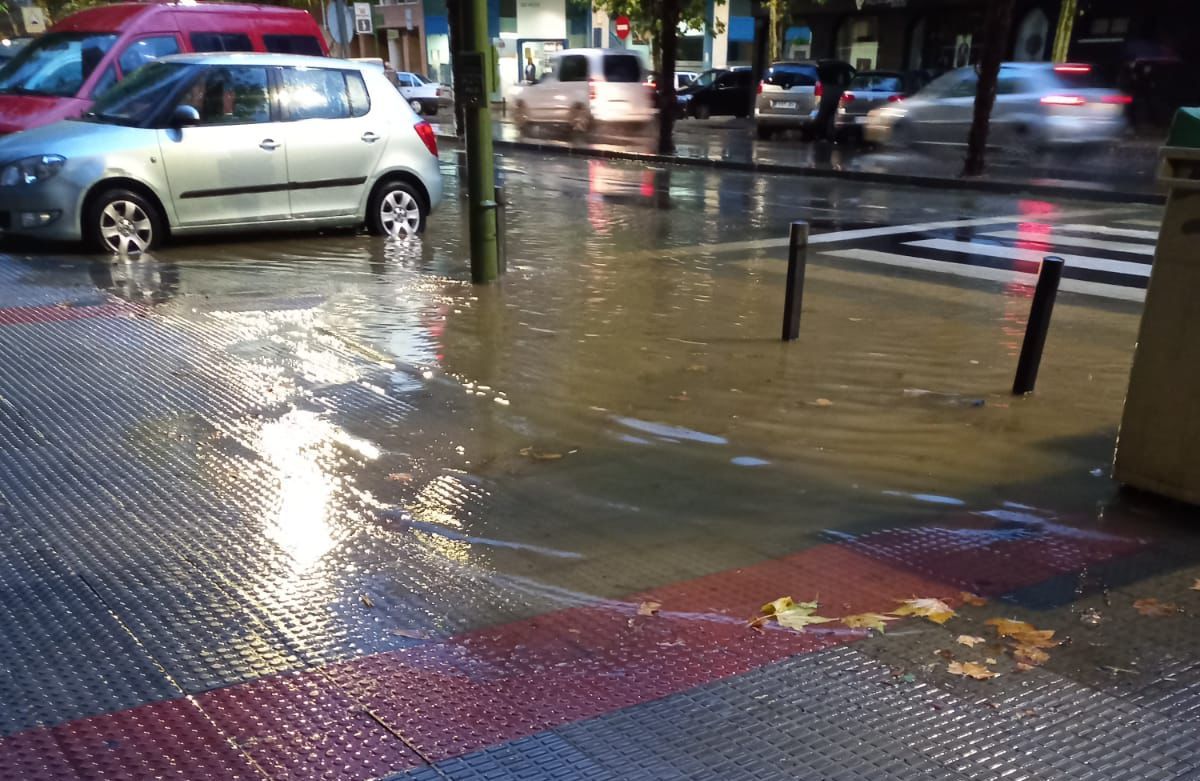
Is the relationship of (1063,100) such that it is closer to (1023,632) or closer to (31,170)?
(31,170)

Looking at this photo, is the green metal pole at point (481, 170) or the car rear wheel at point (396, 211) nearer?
the green metal pole at point (481, 170)

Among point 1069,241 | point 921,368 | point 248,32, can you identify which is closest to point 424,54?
point 248,32

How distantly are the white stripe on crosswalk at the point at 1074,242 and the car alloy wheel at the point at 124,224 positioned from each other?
9045mm

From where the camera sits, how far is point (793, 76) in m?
28.0

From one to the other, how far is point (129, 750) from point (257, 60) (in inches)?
356

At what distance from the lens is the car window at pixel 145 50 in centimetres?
1275

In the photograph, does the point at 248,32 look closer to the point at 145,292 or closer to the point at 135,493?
the point at 145,292

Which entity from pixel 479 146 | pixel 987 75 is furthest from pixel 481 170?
pixel 987 75

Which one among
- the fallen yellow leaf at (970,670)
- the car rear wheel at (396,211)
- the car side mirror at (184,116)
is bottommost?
the car rear wheel at (396,211)

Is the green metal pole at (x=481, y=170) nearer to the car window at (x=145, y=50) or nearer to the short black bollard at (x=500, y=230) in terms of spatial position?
the short black bollard at (x=500, y=230)

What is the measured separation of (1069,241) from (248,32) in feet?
34.2

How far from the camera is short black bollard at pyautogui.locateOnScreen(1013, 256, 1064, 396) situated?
20.7 feet

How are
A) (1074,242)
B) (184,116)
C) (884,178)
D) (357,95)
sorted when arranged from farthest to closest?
(884,178), (1074,242), (357,95), (184,116)

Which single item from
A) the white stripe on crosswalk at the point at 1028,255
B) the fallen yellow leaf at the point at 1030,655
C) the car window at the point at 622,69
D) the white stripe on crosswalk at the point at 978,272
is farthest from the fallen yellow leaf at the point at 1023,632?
the car window at the point at 622,69
